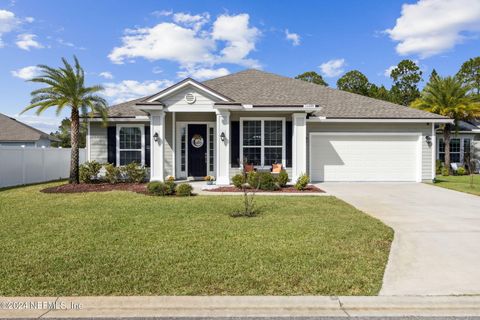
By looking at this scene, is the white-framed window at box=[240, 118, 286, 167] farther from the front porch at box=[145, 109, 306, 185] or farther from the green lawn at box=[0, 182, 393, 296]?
the green lawn at box=[0, 182, 393, 296]

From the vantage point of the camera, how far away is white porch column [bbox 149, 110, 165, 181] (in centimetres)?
1416

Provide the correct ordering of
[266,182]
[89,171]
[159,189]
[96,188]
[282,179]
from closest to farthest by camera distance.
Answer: [159,189]
[266,182]
[96,188]
[282,179]
[89,171]

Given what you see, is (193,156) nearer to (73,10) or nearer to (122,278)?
(73,10)

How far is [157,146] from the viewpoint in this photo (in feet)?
46.8

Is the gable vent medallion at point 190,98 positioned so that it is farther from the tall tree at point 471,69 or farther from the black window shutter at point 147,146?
the tall tree at point 471,69

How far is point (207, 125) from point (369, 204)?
8.33 metres

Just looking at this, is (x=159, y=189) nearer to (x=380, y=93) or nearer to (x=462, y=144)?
(x=462, y=144)

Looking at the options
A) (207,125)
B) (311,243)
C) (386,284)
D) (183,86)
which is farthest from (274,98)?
(386,284)

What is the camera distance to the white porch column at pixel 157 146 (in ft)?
46.4

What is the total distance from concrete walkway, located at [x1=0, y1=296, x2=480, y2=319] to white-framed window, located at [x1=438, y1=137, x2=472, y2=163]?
2329 cm

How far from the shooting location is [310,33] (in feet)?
70.6

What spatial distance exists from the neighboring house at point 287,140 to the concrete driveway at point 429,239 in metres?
3.84

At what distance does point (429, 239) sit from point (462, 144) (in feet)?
70.0

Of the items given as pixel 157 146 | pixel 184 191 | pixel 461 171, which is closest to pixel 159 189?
pixel 184 191
